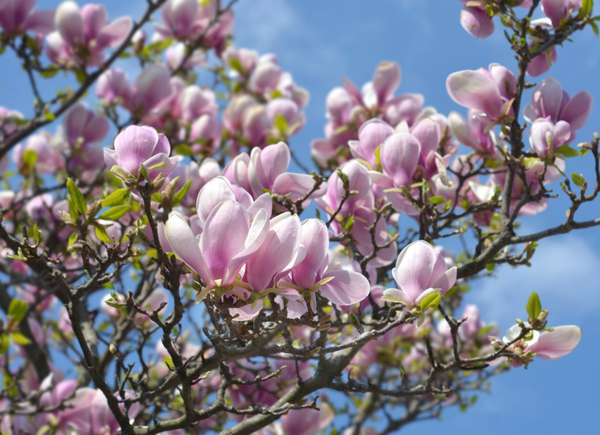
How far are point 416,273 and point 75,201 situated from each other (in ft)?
2.81

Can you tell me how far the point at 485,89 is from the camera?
2322 mm

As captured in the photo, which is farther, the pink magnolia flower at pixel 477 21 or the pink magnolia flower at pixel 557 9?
the pink magnolia flower at pixel 477 21

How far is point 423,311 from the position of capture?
1.75 m

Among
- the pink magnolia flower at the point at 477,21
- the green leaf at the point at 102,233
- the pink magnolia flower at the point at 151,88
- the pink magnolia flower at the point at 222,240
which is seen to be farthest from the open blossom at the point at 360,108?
the pink magnolia flower at the point at 222,240

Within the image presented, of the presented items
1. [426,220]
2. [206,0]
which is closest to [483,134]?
[426,220]

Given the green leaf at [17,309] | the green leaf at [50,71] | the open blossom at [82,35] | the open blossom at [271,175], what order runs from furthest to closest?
the green leaf at [50,71] → the open blossom at [82,35] → the green leaf at [17,309] → the open blossom at [271,175]

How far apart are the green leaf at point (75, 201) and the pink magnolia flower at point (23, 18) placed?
2.40 m

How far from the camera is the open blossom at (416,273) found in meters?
1.79

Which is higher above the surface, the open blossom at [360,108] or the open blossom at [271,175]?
the open blossom at [360,108]

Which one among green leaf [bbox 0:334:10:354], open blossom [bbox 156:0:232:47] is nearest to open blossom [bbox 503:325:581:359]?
green leaf [bbox 0:334:10:354]

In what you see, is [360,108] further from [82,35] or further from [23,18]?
[23,18]

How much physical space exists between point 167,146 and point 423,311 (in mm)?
712

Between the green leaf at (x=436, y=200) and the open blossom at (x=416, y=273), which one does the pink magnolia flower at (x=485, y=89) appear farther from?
the open blossom at (x=416, y=273)

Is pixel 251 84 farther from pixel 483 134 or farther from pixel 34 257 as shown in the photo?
pixel 34 257
